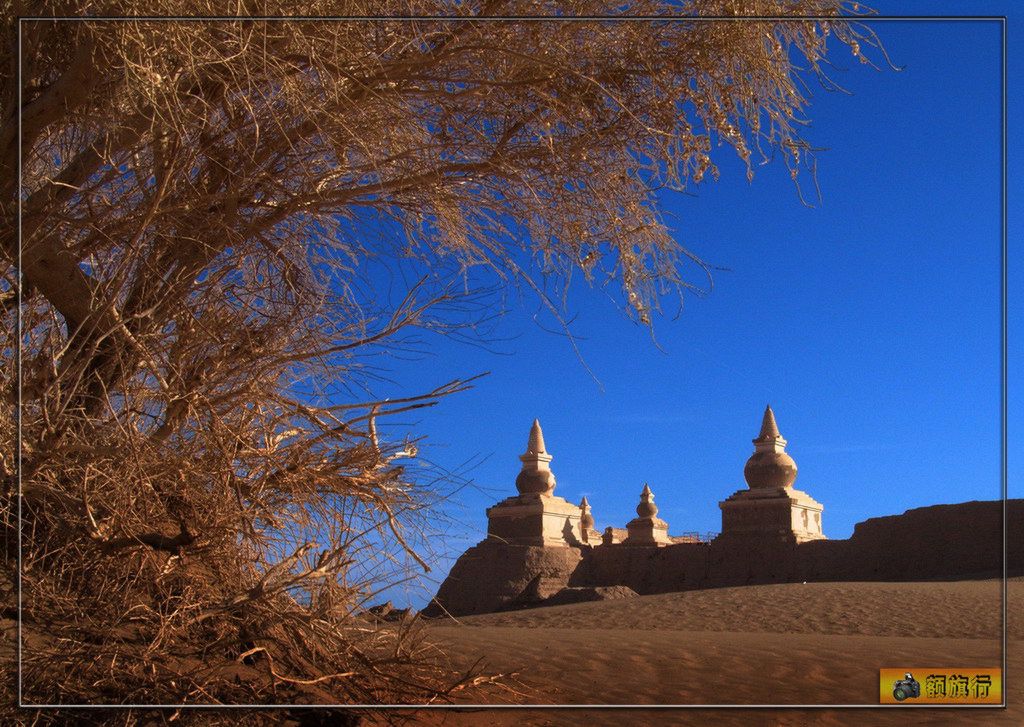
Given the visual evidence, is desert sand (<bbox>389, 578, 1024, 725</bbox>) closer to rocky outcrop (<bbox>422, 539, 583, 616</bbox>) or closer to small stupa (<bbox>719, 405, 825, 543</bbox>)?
small stupa (<bbox>719, 405, 825, 543</bbox>)

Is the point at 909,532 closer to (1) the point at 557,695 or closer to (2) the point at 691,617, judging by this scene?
(2) the point at 691,617

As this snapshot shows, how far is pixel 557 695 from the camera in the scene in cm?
616

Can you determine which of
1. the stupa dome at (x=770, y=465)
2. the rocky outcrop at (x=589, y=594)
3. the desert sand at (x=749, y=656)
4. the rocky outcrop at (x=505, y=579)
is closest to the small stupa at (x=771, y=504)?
the stupa dome at (x=770, y=465)

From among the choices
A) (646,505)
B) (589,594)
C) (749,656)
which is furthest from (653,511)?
(749,656)

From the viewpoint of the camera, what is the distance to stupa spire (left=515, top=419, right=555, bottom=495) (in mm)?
21062

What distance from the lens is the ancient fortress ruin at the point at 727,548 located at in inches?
703

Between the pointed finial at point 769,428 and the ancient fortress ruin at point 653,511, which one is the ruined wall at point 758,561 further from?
the pointed finial at point 769,428

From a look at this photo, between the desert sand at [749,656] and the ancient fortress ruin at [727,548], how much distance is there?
3.70 m

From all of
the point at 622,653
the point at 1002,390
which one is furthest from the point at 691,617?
the point at 1002,390

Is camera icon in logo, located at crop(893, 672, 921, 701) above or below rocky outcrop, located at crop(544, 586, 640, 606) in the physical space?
below

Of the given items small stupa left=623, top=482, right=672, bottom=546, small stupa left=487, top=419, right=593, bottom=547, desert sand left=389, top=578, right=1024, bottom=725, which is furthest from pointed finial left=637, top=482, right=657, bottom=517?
desert sand left=389, top=578, right=1024, bottom=725

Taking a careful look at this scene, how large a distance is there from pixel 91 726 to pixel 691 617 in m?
9.68

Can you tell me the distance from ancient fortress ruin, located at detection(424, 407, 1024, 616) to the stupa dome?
0.02m

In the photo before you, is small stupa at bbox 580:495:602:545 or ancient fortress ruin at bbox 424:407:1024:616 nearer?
ancient fortress ruin at bbox 424:407:1024:616
